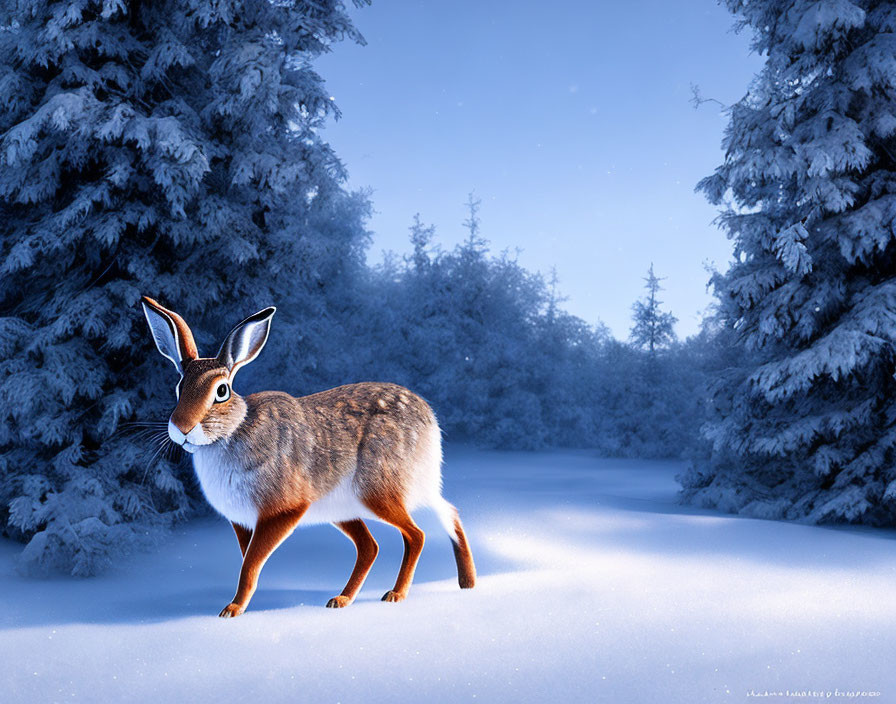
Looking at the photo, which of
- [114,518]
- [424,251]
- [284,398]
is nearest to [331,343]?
[424,251]

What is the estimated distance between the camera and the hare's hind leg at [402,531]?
4.12 m

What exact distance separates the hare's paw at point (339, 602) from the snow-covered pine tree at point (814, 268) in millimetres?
7010

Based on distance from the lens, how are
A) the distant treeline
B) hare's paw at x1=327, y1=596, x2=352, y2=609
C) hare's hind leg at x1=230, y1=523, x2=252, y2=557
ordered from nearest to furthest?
hare's hind leg at x1=230, y1=523, x2=252, y2=557, hare's paw at x1=327, y1=596, x2=352, y2=609, the distant treeline

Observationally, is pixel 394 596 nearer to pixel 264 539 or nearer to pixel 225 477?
pixel 264 539

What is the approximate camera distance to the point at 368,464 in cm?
412

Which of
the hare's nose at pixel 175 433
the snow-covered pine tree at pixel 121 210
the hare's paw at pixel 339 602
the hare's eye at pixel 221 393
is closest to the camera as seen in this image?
the hare's nose at pixel 175 433

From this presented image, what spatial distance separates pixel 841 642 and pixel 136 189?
804 cm

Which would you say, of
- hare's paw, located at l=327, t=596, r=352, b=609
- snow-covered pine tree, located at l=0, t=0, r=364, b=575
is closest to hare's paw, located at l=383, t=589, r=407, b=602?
hare's paw, located at l=327, t=596, r=352, b=609

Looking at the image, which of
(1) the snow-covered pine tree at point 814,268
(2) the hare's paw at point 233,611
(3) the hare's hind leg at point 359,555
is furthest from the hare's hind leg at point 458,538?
(1) the snow-covered pine tree at point 814,268

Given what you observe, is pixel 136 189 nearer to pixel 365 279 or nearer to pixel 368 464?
pixel 368 464

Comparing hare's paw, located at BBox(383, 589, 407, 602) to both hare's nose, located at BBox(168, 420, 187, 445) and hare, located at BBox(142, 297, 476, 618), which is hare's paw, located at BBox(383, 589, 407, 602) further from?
hare's nose, located at BBox(168, 420, 187, 445)

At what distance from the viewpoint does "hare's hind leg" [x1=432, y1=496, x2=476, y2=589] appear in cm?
441

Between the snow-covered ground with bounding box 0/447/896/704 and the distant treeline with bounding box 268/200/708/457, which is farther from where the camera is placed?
the distant treeline with bounding box 268/200/708/457

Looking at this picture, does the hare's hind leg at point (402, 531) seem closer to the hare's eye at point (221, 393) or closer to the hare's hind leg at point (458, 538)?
the hare's hind leg at point (458, 538)
